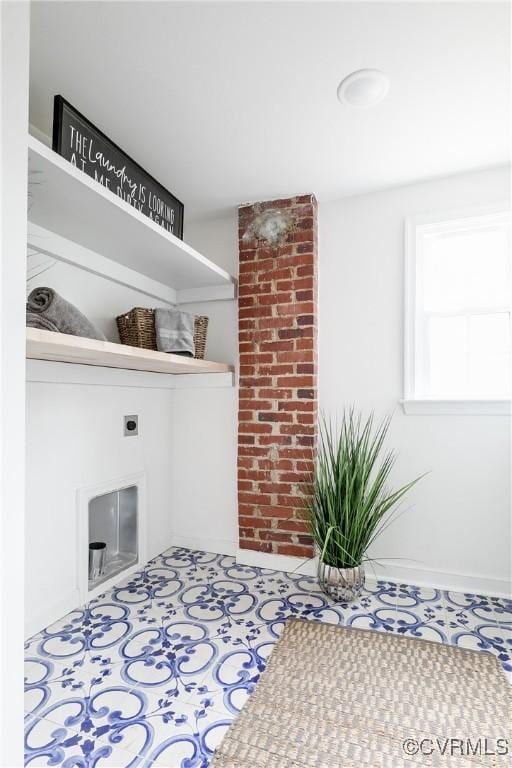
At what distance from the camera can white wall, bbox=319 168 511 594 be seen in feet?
7.50

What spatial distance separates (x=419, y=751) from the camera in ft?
4.11

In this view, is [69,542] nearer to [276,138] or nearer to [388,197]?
[276,138]

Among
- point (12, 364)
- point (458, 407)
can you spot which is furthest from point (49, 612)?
point (458, 407)

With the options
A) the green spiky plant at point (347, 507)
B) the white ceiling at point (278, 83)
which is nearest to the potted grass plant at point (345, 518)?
the green spiky plant at point (347, 507)

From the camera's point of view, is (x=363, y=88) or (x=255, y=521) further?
(x=255, y=521)

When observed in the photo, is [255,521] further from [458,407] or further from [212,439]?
[458,407]

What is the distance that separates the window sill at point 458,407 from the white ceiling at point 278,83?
1.25 metres

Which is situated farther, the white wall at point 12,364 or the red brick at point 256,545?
the red brick at point 256,545

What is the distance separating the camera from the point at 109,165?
73.0 inches

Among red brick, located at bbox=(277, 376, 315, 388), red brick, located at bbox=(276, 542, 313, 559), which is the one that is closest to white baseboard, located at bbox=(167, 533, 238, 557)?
red brick, located at bbox=(276, 542, 313, 559)

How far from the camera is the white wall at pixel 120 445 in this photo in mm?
1900

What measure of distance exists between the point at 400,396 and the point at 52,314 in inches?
73.3

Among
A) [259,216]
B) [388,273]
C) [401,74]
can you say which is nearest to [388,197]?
[388,273]

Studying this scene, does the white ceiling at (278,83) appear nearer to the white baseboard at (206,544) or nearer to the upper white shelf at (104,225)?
the upper white shelf at (104,225)
